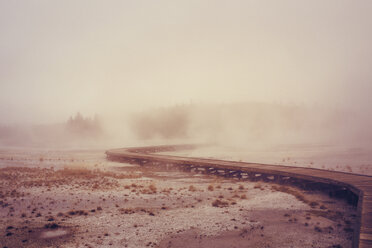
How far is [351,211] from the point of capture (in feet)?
44.1

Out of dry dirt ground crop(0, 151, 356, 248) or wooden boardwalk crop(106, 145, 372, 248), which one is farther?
dry dirt ground crop(0, 151, 356, 248)

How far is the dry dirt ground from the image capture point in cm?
1012

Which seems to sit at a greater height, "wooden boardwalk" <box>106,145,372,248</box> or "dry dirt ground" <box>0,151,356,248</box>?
"wooden boardwalk" <box>106,145,372,248</box>

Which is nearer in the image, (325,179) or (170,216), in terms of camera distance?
(170,216)

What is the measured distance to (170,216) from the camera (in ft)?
41.7

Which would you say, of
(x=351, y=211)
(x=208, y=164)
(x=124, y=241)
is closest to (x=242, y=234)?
(x=124, y=241)

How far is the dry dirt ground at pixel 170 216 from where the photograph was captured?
10125 millimetres

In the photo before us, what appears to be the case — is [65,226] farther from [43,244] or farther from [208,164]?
[208,164]

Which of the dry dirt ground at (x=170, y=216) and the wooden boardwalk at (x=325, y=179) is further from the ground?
the wooden boardwalk at (x=325, y=179)

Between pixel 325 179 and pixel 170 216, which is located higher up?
pixel 325 179

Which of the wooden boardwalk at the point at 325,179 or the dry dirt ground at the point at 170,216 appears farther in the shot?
the dry dirt ground at the point at 170,216

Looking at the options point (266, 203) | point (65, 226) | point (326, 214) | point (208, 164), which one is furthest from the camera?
point (208, 164)

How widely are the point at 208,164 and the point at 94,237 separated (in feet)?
53.1

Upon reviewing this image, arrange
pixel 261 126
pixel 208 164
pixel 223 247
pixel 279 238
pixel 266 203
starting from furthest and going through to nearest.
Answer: pixel 261 126, pixel 208 164, pixel 266 203, pixel 279 238, pixel 223 247
